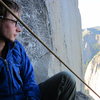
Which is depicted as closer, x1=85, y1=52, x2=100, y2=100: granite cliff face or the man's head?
the man's head

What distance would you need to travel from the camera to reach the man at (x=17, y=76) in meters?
1.76

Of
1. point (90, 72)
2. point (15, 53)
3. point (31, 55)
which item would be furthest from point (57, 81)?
point (90, 72)

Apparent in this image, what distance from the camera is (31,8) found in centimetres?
302

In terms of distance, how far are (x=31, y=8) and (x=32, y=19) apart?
0.34 ft

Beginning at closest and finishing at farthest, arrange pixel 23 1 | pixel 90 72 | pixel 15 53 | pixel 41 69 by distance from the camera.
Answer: pixel 15 53 → pixel 23 1 → pixel 41 69 → pixel 90 72

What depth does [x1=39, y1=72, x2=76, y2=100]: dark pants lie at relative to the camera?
71.5 inches

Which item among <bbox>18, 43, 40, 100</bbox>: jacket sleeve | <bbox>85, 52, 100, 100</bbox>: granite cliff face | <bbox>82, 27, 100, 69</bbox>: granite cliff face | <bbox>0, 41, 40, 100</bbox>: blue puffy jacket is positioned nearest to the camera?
<bbox>0, 41, 40, 100</bbox>: blue puffy jacket

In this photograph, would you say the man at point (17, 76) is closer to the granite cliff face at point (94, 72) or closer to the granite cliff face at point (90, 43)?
the granite cliff face at point (94, 72)

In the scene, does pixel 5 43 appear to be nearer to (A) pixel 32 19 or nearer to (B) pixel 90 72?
(A) pixel 32 19

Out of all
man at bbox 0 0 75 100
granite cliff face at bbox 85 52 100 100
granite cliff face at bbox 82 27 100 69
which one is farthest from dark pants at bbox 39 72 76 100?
granite cliff face at bbox 82 27 100 69

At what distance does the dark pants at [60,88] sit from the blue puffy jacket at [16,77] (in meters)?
0.07

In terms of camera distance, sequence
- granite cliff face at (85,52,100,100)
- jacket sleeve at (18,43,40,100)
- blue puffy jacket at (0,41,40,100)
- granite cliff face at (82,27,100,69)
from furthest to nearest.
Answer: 1. granite cliff face at (82,27,100,69)
2. granite cliff face at (85,52,100,100)
3. jacket sleeve at (18,43,40,100)
4. blue puffy jacket at (0,41,40,100)

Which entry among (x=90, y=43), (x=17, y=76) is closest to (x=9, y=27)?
(x=17, y=76)

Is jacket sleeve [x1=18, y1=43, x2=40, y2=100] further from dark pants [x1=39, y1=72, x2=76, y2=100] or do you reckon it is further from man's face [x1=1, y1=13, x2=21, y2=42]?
man's face [x1=1, y1=13, x2=21, y2=42]
